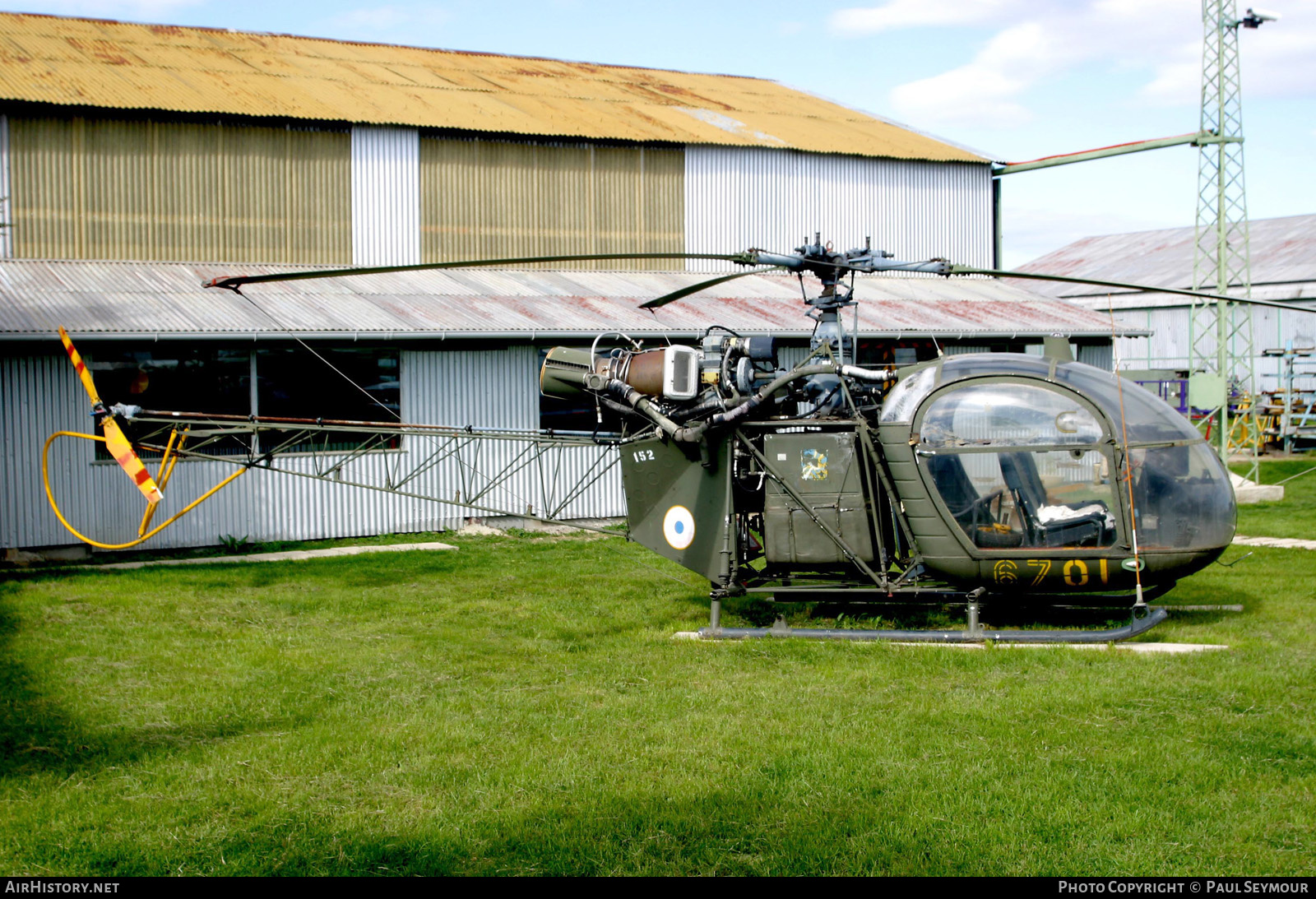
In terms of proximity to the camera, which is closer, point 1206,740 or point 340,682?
point 1206,740

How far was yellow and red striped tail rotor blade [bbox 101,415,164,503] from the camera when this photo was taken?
11805 mm

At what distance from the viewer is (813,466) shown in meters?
10.8

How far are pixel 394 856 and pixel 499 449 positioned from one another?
43.9 ft

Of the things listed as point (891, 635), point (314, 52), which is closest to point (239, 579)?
point (891, 635)

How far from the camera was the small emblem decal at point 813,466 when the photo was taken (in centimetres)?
1080

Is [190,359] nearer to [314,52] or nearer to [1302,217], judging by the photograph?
[314,52]

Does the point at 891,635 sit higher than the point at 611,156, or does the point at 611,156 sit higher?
the point at 611,156

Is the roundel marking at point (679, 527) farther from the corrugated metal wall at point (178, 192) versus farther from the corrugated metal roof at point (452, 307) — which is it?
the corrugated metal wall at point (178, 192)

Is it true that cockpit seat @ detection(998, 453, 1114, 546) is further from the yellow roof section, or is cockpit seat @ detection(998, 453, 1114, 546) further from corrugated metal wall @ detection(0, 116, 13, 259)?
corrugated metal wall @ detection(0, 116, 13, 259)

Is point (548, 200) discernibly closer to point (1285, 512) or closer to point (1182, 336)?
point (1285, 512)

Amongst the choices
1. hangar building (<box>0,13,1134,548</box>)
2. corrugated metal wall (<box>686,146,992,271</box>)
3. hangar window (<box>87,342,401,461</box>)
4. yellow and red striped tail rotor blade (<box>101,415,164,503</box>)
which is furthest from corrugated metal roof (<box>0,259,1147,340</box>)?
yellow and red striped tail rotor blade (<box>101,415,164,503</box>)

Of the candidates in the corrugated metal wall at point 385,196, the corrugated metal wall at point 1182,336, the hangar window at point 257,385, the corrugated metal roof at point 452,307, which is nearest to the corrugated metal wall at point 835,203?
the corrugated metal roof at point 452,307

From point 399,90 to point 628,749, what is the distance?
1899cm

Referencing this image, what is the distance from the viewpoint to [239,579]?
1440 centimetres
